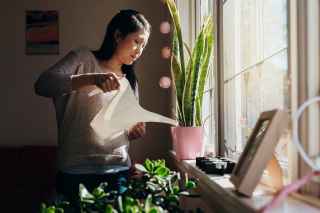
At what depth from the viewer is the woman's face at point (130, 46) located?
2.00 metres

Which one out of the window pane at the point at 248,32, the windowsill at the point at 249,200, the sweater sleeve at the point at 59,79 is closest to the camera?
the windowsill at the point at 249,200

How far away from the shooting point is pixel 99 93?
1.95m

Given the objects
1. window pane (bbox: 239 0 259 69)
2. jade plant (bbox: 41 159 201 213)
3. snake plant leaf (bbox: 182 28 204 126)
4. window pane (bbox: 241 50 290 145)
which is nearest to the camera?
jade plant (bbox: 41 159 201 213)

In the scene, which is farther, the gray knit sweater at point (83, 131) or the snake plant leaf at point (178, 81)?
the snake plant leaf at point (178, 81)

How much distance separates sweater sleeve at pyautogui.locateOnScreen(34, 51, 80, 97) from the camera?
1.83 m

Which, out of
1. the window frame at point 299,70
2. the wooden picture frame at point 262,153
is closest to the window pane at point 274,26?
the window frame at point 299,70

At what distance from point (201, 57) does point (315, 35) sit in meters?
1.09

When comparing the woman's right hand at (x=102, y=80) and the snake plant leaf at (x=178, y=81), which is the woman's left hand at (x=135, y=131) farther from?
the woman's right hand at (x=102, y=80)

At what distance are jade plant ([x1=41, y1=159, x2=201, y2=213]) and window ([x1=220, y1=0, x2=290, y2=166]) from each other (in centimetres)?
36

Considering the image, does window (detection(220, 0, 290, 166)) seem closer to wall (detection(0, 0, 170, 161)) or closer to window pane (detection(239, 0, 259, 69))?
window pane (detection(239, 0, 259, 69))

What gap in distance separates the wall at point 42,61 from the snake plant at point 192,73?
1.46 meters

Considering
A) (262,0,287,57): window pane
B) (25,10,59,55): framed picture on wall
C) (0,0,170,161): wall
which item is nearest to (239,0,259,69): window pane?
(262,0,287,57): window pane

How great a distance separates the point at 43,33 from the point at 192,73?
2.08 meters

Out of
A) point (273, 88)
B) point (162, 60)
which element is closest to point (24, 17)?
point (162, 60)
